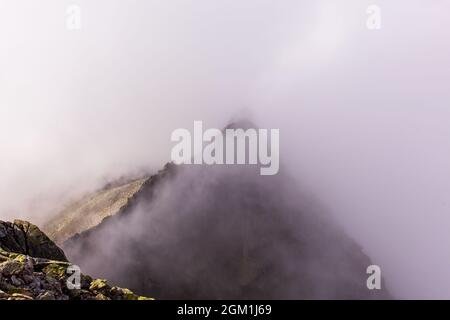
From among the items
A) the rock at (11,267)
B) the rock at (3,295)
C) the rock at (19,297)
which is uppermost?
the rock at (11,267)

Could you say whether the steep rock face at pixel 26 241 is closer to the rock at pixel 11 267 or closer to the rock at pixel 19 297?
the rock at pixel 11 267

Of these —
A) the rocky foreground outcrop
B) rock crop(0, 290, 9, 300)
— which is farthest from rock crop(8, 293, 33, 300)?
rock crop(0, 290, 9, 300)

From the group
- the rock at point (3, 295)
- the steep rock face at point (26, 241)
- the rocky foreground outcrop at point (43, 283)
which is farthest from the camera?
the steep rock face at point (26, 241)

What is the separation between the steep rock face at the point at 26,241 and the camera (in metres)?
73.2

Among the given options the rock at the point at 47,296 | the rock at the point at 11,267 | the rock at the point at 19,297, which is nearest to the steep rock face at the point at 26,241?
the rock at the point at 11,267

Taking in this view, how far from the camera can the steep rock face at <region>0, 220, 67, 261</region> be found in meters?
73.2

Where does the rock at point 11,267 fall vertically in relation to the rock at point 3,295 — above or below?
above

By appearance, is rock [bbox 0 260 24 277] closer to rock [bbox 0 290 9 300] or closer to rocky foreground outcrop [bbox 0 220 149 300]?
rocky foreground outcrop [bbox 0 220 149 300]

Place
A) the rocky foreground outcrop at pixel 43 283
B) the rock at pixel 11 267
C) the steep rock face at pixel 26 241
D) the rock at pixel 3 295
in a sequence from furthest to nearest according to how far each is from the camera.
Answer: the steep rock face at pixel 26 241 → the rock at pixel 11 267 → the rocky foreground outcrop at pixel 43 283 → the rock at pixel 3 295

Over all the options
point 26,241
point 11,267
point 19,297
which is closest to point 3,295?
point 19,297

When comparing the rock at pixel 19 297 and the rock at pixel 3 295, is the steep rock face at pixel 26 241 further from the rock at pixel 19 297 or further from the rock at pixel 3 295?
the rock at pixel 19 297

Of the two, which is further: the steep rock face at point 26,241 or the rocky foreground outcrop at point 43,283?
the steep rock face at point 26,241
